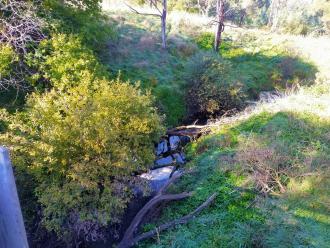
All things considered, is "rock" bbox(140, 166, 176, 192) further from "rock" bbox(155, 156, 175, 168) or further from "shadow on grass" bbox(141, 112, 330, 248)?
"shadow on grass" bbox(141, 112, 330, 248)

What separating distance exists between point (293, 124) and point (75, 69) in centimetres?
649

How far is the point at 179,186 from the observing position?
8.34m

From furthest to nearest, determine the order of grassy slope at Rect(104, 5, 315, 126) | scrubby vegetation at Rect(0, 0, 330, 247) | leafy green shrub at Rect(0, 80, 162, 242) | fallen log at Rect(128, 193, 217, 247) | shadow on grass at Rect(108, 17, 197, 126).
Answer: grassy slope at Rect(104, 5, 315, 126) < shadow on grass at Rect(108, 17, 197, 126) < fallen log at Rect(128, 193, 217, 247) < scrubby vegetation at Rect(0, 0, 330, 247) < leafy green shrub at Rect(0, 80, 162, 242)

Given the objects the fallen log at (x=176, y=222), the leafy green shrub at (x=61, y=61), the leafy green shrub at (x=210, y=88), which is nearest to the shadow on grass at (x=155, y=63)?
the leafy green shrub at (x=210, y=88)

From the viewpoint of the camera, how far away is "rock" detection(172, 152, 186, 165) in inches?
384

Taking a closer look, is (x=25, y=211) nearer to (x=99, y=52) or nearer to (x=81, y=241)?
(x=81, y=241)

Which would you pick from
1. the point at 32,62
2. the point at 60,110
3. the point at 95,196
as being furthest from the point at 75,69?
the point at 95,196

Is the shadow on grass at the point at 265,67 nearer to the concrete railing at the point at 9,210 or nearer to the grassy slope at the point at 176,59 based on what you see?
the grassy slope at the point at 176,59

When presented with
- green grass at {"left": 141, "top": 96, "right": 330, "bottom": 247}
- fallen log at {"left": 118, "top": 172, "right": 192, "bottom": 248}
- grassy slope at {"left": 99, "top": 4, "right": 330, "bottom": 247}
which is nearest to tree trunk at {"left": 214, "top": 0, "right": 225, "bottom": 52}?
grassy slope at {"left": 99, "top": 4, "right": 330, "bottom": 247}

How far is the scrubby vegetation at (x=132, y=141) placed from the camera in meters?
6.14

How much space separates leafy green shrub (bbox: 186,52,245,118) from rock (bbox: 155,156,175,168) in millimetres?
2806

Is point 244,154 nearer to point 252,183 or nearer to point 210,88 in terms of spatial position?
point 252,183

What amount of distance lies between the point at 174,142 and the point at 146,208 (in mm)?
3813

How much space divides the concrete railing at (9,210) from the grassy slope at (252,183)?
5.09 meters
